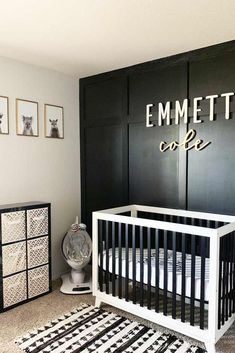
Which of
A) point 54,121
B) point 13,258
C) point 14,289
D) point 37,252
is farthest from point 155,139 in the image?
point 14,289

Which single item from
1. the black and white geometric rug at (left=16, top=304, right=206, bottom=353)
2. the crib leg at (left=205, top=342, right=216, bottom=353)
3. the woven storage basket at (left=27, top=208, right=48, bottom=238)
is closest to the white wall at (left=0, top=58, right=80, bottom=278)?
the woven storage basket at (left=27, top=208, right=48, bottom=238)

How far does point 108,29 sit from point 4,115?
4.24 ft

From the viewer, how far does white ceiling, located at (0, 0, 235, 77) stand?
1.85m

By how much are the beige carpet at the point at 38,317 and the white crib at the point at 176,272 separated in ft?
0.36

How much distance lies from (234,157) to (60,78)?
81.1 inches

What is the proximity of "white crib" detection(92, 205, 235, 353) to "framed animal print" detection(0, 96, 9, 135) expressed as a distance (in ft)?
3.96

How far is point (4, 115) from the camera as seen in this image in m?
2.81

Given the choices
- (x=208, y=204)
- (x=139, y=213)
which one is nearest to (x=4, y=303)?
(x=139, y=213)

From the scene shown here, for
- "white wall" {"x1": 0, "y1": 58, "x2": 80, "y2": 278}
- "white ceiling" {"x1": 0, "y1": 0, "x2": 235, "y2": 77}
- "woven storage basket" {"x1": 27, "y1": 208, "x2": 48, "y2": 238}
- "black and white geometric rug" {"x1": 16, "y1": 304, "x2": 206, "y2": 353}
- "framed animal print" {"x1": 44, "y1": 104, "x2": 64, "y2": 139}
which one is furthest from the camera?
"framed animal print" {"x1": 44, "y1": 104, "x2": 64, "y2": 139}

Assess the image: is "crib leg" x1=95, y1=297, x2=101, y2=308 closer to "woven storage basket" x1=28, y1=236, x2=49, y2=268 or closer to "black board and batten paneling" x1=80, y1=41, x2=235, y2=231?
"woven storage basket" x1=28, y1=236, x2=49, y2=268

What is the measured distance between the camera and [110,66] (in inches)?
121

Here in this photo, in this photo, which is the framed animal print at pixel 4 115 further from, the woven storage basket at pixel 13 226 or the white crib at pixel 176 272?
the white crib at pixel 176 272

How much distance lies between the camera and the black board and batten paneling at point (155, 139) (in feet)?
8.38

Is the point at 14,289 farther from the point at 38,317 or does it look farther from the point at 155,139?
the point at 155,139
